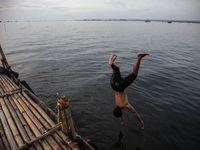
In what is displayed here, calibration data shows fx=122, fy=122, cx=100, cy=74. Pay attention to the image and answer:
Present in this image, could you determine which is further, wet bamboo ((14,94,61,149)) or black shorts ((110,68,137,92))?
black shorts ((110,68,137,92))

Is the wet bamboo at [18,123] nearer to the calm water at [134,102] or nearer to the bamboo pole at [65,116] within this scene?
the bamboo pole at [65,116]

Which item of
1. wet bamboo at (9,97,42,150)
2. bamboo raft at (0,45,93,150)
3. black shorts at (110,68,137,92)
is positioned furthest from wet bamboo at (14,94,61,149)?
black shorts at (110,68,137,92)

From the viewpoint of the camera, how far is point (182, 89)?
9797 millimetres

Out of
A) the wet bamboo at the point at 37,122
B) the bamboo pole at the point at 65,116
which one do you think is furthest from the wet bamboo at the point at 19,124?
the bamboo pole at the point at 65,116

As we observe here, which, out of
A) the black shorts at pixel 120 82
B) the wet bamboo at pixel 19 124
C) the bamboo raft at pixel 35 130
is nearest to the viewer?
the bamboo raft at pixel 35 130

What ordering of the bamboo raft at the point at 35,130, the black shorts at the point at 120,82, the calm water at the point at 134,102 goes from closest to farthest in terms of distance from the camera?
the bamboo raft at the point at 35,130 → the black shorts at the point at 120,82 → the calm water at the point at 134,102

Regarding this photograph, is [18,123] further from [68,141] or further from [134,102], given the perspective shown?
[134,102]

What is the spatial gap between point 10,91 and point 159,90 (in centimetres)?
1022

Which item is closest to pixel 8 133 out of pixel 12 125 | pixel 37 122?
pixel 12 125

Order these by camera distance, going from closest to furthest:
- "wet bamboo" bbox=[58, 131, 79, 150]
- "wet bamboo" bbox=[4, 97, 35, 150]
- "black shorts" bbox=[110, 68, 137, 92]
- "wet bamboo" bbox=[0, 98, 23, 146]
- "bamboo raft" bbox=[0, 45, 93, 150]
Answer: "wet bamboo" bbox=[58, 131, 79, 150], "bamboo raft" bbox=[0, 45, 93, 150], "wet bamboo" bbox=[0, 98, 23, 146], "wet bamboo" bbox=[4, 97, 35, 150], "black shorts" bbox=[110, 68, 137, 92]

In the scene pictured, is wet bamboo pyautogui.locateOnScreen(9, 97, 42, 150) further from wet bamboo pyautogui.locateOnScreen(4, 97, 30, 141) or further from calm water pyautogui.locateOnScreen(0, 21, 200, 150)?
calm water pyautogui.locateOnScreen(0, 21, 200, 150)

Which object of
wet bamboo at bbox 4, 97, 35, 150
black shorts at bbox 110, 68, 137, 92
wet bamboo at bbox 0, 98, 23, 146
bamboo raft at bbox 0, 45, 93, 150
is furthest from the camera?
black shorts at bbox 110, 68, 137, 92

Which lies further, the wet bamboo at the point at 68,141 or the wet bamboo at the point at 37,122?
the wet bamboo at the point at 37,122

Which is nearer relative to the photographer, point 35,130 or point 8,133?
point 8,133
